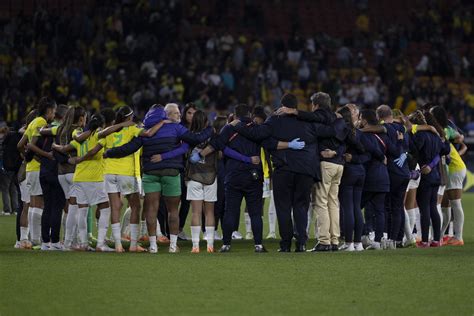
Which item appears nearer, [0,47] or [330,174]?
[330,174]

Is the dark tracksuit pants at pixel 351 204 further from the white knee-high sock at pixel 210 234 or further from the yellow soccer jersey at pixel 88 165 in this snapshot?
the yellow soccer jersey at pixel 88 165

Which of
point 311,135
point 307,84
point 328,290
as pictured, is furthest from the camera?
point 307,84

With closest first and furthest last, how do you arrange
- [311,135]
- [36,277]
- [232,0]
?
[36,277], [311,135], [232,0]

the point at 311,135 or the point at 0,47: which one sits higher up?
the point at 0,47

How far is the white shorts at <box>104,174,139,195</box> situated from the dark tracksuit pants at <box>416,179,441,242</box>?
13.4 feet

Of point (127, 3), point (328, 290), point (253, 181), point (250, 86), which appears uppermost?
point (127, 3)

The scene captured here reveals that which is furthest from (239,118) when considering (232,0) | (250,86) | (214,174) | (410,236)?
(232,0)

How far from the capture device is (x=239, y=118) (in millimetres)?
15070

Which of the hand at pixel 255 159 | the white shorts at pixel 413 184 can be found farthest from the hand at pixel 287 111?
the white shorts at pixel 413 184

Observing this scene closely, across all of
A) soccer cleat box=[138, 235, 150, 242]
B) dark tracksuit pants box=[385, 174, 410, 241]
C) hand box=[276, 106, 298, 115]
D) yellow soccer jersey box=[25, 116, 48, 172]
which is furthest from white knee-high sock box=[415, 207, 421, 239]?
yellow soccer jersey box=[25, 116, 48, 172]

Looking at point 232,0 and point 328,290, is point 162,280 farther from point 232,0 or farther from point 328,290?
point 232,0

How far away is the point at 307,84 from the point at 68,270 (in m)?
23.3

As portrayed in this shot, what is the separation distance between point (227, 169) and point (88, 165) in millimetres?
1808

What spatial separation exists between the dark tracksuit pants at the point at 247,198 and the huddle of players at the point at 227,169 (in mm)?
15
